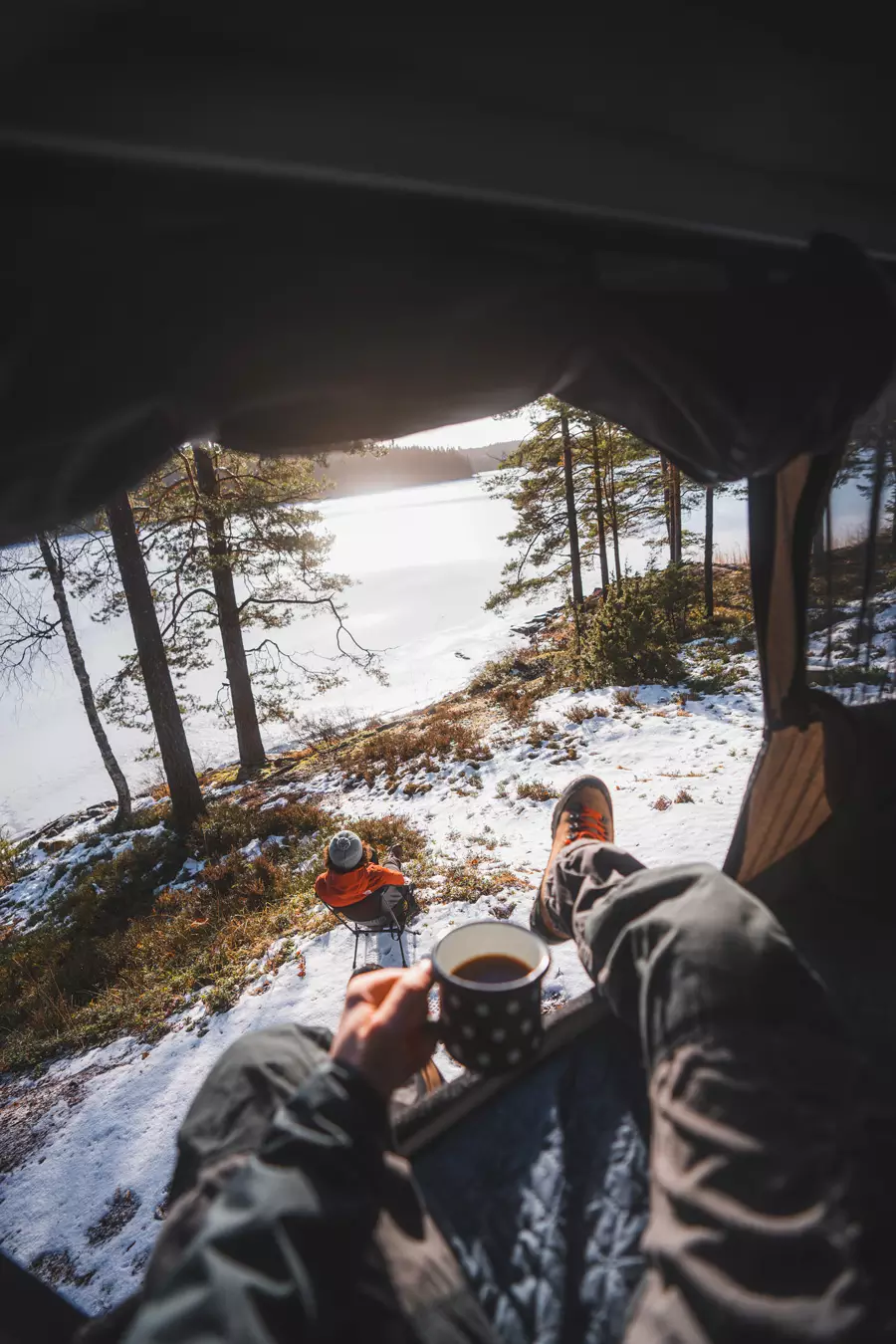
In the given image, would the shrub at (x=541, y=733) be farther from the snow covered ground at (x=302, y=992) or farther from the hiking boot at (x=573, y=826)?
the hiking boot at (x=573, y=826)

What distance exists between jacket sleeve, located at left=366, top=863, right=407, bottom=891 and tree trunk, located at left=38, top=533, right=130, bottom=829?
738 centimetres

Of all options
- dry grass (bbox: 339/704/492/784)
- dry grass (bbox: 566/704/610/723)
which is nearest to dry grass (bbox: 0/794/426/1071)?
dry grass (bbox: 339/704/492/784)

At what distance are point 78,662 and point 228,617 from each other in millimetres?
2701

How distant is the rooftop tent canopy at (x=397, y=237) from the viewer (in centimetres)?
87

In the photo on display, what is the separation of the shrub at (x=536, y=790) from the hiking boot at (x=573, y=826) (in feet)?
7.75

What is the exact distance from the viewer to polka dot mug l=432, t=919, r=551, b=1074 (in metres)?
1.14

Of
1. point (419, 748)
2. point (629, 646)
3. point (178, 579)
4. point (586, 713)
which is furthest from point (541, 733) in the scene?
point (178, 579)

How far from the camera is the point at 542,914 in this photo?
2643 mm

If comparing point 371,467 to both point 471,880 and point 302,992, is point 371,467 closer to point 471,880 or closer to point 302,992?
point 471,880

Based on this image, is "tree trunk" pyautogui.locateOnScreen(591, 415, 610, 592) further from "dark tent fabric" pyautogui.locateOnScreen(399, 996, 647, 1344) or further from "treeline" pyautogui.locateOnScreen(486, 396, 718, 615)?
"dark tent fabric" pyautogui.locateOnScreen(399, 996, 647, 1344)

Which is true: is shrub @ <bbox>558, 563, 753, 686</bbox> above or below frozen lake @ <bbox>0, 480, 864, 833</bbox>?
above

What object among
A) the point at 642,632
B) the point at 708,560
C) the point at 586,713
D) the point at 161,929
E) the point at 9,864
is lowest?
the point at 9,864

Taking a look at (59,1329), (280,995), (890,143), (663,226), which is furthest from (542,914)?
(890,143)

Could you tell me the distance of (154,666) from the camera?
7695mm
